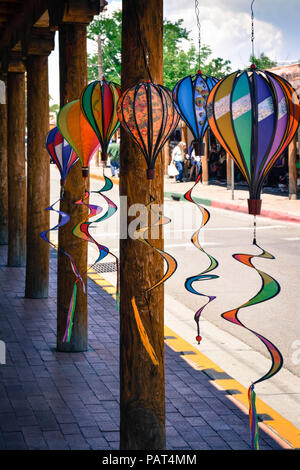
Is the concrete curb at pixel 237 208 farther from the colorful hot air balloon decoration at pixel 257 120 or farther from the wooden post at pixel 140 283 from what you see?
the colorful hot air balloon decoration at pixel 257 120

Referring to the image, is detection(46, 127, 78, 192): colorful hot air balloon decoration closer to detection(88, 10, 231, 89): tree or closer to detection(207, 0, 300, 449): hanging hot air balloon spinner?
detection(207, 0, 300, 449): hanging hot air balloon spinner

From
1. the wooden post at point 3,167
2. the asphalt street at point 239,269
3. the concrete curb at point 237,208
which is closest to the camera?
the asphalt street at point 239,269

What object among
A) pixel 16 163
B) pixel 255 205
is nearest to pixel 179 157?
pixel 16 163

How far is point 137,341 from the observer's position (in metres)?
4.86

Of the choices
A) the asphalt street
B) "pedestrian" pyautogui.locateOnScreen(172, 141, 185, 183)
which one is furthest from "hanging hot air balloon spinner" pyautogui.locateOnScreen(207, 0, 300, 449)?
"pedestrian" pyautogui.locateOnScreen(172, 141, 185, 183)

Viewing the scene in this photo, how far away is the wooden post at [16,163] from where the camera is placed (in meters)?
12.1

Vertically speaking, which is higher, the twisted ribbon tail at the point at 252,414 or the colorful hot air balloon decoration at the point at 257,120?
the colorful hot air balloon decoration at the point at 257,120

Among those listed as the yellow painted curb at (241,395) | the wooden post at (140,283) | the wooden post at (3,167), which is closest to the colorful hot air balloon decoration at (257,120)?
the wooden post at (140,283)

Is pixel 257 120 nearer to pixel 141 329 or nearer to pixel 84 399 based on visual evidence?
pixel 141 329

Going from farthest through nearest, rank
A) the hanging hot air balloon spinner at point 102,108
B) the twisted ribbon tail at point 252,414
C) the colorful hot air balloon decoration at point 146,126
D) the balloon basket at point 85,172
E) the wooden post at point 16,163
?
the wooden post at point 16,163 < the balloon basket at point 85,172 < the hanging hot air balloon spinner at point 102,108 < the colorful hot air balloon decoration at point 146,126 < the twisted ribbon tail at point 252,414

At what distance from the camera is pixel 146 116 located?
4859mm

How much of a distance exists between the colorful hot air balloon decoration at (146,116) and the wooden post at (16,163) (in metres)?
7.46

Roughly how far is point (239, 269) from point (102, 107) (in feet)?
22.0
